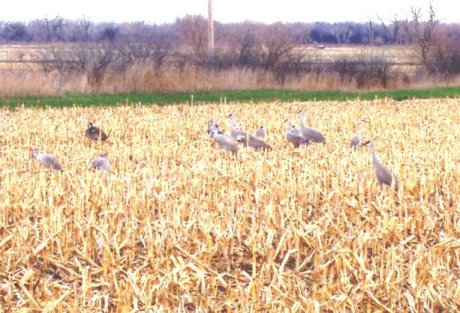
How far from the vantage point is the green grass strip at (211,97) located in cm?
2714

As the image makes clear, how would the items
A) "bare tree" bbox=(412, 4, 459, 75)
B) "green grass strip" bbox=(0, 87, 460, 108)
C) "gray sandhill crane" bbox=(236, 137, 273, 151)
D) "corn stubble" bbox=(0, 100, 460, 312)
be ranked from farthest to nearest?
"bare tree" bbox=(412, 4, 459, 75) < "green grass strip" bbox=(0, 87, 460, 108) < "gray sandhill crane" bbox=(236, 137, 273, 151) < "corn stubble" bbox=(0, 100, 460, 312)

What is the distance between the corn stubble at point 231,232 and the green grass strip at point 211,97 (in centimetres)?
1287

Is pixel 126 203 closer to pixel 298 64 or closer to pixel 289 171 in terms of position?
pixel 289 171

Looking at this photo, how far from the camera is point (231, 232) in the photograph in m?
8.09

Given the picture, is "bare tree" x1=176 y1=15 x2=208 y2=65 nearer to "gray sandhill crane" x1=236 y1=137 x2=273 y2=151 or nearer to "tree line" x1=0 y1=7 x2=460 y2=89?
"tree line" x1=0 y1=7 x2=460 y2=89

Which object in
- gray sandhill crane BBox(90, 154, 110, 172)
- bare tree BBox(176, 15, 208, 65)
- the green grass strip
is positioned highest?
gray sandhill crane BBox(90, 154, 110, 172)

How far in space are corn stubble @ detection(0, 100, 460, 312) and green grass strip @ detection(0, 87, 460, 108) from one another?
42.2ft

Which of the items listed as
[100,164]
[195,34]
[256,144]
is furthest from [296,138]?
[195,34]

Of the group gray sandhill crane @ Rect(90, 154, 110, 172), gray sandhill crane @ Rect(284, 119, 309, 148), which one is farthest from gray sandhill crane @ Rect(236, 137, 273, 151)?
gray sandhill crane @ Rect(90, 154, 110, 172)

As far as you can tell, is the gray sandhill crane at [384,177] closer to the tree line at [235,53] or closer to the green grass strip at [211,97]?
the green grass strip at [211,97]

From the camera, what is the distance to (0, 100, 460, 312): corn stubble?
6.70 meters

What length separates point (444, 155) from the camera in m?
13.0

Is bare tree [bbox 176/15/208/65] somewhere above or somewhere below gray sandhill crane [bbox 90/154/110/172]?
below

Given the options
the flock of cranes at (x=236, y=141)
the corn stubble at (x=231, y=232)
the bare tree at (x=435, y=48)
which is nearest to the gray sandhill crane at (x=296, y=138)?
the flock of cranes at (x=236, y=141)
